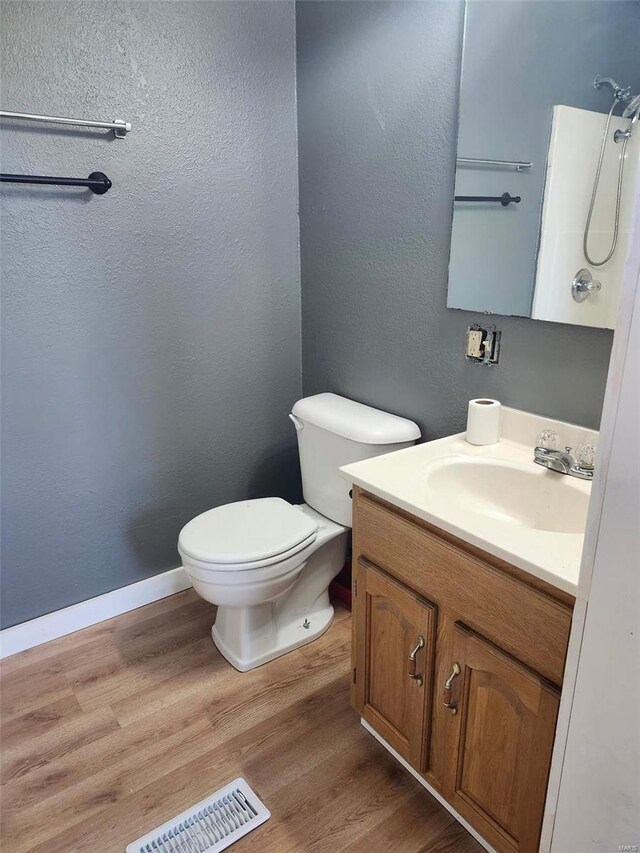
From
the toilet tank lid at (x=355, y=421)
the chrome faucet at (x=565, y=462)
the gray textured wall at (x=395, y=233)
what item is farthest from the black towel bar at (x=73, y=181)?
the chrome faucet at (x=565, y=462)

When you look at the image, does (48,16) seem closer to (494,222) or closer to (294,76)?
(294,76)

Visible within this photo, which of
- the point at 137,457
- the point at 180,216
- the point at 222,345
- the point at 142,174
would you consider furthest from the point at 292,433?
the point at 142,174

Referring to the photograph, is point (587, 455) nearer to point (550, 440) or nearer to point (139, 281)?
point (550, 440)

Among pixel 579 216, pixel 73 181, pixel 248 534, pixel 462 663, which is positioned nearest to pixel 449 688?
pixel 462 663

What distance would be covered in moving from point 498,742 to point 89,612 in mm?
1526

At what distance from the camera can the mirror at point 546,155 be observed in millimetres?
1299

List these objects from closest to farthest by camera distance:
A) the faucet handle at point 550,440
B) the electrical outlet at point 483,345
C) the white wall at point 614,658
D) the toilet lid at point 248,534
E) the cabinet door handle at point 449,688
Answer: the white wall at point 614,658 < the cabinet door handle at point 449,688 < the faucet handle at point 550,440 < the electrical outlet at point 483,345 < the toilet lid at point 248,534

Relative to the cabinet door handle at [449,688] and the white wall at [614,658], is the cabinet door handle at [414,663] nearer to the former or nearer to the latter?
the cabinet door handle at [449,688]

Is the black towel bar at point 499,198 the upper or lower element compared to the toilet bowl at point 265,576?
upper

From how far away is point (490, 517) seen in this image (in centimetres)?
143

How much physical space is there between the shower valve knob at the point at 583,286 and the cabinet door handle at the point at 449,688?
89 centimetres

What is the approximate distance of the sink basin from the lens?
4.47ft

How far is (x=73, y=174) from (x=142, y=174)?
22 cm

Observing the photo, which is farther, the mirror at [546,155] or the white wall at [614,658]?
the mirror at [546,155]
